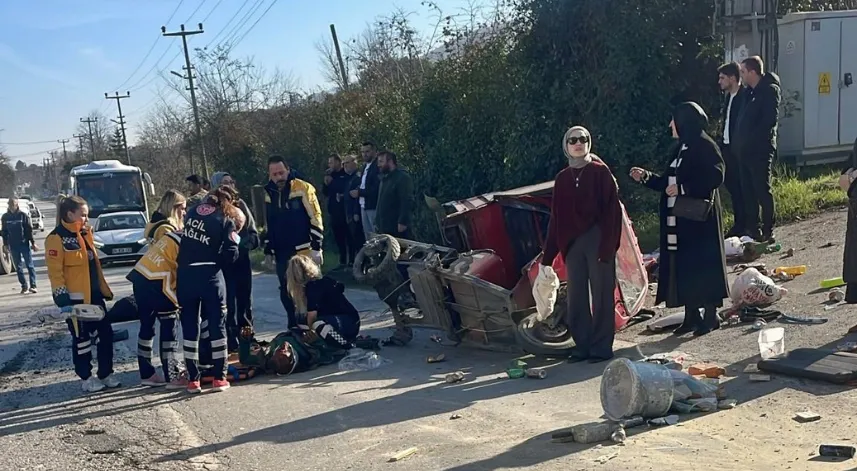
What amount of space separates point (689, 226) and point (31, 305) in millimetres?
12893

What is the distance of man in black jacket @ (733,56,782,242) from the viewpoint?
32.4 feet

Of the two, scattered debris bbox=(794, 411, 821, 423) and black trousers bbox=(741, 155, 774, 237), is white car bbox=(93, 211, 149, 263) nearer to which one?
black trousers bbox=(741, 155, 774, 237)

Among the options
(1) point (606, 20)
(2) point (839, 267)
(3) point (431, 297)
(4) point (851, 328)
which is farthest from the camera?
(1) point (606, 20)

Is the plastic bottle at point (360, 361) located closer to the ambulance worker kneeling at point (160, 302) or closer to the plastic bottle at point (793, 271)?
the ambulance worker kneeling at point (160, 302)

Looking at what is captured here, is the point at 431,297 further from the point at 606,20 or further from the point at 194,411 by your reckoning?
the point at 606,20

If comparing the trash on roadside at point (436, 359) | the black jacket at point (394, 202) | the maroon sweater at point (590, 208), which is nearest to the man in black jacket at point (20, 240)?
the black jacket at point (394, 202)

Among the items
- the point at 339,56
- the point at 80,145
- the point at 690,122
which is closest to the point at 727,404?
the point at 690,122

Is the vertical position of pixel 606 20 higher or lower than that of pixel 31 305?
higher

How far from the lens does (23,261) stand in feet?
62.3

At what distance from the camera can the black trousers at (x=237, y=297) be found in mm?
9102

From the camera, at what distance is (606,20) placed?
1266 centimetres

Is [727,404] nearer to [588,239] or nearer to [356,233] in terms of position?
[588,239]

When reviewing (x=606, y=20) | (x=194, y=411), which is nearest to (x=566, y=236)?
(x=194, y=411)

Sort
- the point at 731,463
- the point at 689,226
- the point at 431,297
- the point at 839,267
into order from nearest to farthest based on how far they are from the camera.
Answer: the point at 731,463 → the point at 689,226 → the point at 431,297 → the point at 839,267
